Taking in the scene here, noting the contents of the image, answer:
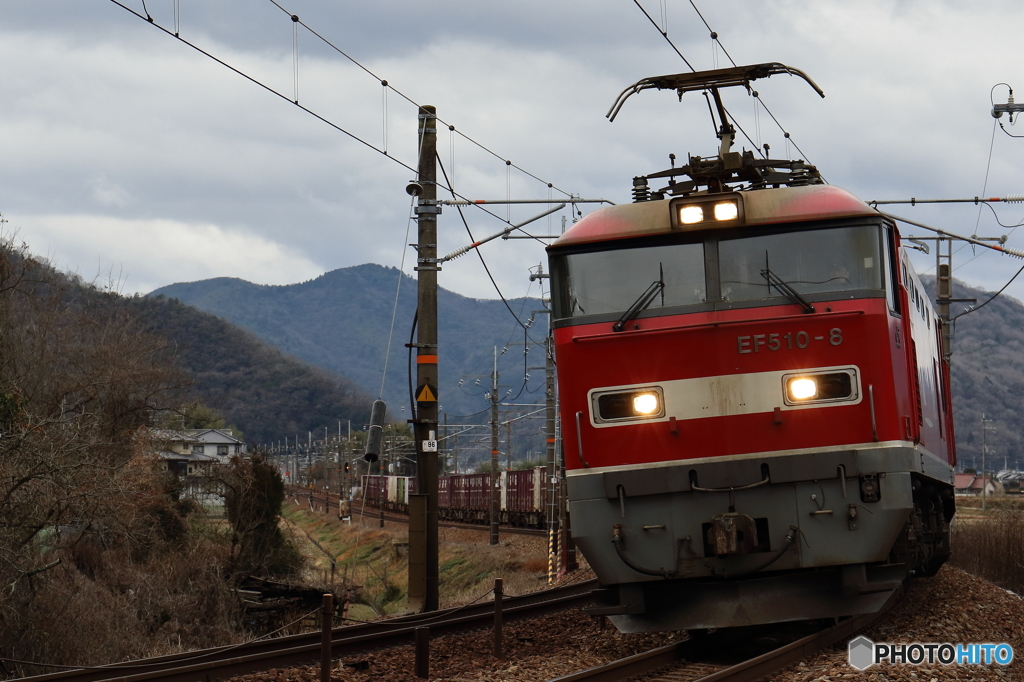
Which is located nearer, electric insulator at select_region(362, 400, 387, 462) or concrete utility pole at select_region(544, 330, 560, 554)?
electric insulator at select_region(362, 400, 387, 462)

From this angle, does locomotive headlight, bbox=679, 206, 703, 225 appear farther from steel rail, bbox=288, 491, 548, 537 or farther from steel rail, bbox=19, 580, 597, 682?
steel rail, bbox=288, 491, 548, 537

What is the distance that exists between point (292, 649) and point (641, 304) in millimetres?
5007

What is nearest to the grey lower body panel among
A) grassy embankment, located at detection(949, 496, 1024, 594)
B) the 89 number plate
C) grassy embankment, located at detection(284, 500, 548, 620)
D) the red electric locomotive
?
the red electric locomotive

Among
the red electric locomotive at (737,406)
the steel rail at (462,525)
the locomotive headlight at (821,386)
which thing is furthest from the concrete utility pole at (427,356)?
the steel rail at (462,525)

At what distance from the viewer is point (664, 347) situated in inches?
388

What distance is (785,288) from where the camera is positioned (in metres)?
9.77

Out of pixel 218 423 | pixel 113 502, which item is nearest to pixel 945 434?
pixel 113 502

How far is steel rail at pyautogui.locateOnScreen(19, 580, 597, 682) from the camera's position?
9562 millimetres

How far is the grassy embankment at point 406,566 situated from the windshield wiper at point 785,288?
46.5 feet

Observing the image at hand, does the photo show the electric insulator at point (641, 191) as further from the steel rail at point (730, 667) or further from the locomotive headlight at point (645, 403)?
the steel rail at point (730, 667)

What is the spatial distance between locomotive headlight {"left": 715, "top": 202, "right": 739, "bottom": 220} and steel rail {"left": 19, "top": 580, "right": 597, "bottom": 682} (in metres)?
5.25

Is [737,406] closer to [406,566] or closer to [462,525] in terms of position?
[406,566]

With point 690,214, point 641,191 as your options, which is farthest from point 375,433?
point 690,214

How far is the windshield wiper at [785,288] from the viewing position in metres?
9.62
